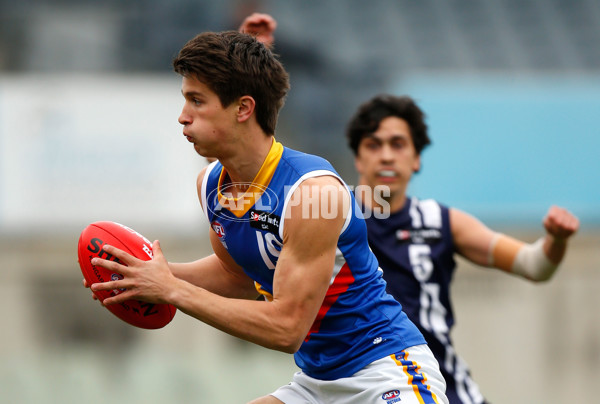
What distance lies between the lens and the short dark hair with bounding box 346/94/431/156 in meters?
5.04

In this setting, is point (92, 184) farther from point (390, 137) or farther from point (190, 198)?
point (390, 137)

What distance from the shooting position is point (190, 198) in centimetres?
969

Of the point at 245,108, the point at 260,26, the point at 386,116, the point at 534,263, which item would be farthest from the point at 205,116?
the point at 534,263

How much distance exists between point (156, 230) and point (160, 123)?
1247 millimetres

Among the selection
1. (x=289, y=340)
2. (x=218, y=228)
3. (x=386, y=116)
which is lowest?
(x=289, y=340)

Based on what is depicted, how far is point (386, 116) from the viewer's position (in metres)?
5.04

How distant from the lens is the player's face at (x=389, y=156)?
189 inches

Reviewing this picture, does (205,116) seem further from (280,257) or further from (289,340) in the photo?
(289,340)

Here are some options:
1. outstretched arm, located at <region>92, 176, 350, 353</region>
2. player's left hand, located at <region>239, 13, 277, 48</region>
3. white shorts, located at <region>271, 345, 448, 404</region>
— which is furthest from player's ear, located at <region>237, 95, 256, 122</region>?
player's left hand, located at <region>239, 13, 277, 48</region>

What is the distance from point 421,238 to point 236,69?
1.83 meters

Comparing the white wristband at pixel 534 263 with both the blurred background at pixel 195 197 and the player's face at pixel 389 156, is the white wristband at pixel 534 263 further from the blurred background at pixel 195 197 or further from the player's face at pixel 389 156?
the blurred background at pixel 195 197

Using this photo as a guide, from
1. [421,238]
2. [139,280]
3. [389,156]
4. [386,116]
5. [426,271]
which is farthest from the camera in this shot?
[386,116]

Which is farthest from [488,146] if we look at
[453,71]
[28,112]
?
[28,112]

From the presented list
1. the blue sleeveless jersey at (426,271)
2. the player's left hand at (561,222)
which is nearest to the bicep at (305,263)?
the blue sleeveless jersey at (426,271)
